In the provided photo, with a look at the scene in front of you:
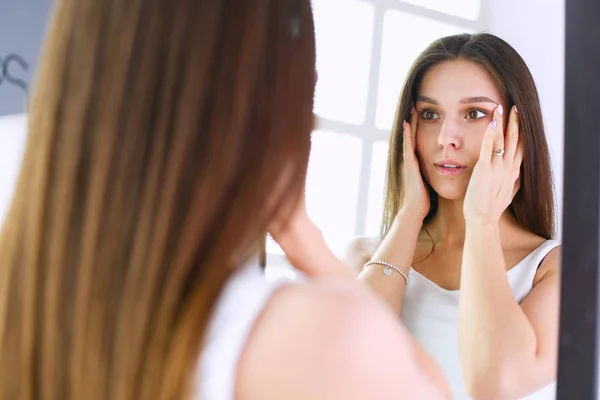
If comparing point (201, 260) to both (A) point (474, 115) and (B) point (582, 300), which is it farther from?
(A) point (474, 115)

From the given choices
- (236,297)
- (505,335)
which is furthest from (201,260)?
(505,335)

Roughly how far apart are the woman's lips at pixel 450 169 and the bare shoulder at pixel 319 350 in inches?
13.9

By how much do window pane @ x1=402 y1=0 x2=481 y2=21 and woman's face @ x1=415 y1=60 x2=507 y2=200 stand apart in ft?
0.15

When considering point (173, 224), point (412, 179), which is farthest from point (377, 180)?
point (173, 224)

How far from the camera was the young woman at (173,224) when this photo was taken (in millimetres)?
240

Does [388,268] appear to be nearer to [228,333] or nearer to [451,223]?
[451,223]

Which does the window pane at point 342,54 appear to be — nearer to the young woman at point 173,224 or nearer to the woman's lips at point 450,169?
the woman's lips at point 450,169

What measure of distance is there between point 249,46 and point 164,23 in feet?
0.13

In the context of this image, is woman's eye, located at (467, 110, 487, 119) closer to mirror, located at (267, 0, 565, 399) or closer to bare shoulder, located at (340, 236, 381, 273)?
mirror, located at (267, 0, 565, 399)

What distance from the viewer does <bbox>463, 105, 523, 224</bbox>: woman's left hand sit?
1.75ft

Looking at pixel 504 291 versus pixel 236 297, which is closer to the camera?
pixel 236 297

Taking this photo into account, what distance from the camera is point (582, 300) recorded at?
318 millimetres

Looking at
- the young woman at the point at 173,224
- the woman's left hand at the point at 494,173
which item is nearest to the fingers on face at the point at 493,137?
the woman's left hand at the point at 494,173

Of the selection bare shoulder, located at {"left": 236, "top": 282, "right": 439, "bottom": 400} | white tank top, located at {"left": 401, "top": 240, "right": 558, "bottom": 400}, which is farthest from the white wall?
bare shoulder, located at {"left": 236, "top": 282, "right": 439, "bottom": 400}
